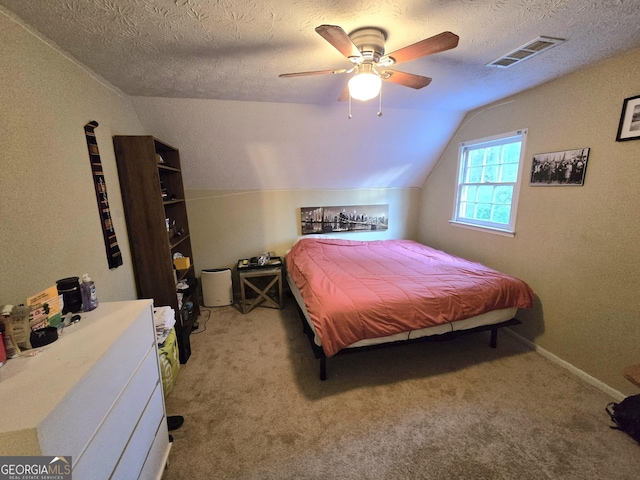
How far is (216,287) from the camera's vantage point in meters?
3.36

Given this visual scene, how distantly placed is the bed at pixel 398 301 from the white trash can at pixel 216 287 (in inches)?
43.5

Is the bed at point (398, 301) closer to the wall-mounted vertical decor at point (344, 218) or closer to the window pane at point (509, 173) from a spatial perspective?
the window pane at point (509, 173)

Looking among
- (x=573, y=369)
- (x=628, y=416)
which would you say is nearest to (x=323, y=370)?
(x=628, y=416)

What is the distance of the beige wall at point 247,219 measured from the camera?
11.4ft

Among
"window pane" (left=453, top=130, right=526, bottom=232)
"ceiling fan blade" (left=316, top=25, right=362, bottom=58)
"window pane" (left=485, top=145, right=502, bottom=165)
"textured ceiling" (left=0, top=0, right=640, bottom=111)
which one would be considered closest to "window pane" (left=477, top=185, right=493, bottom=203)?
"window pane" (left=453, top=130, right=526, bottom=232)

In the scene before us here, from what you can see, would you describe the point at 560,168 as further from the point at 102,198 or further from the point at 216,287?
the point at 216,287

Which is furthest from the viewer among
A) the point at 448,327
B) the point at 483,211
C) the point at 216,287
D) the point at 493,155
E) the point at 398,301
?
the point at 216,287

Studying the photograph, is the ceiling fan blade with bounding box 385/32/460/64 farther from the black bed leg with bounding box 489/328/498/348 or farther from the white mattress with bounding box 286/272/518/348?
the black bed leg with bounding box 489/328/498/348

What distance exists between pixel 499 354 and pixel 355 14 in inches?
110

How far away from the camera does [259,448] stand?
5.08 ft

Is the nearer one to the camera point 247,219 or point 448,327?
point 448,327

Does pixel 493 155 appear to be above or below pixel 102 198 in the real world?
above

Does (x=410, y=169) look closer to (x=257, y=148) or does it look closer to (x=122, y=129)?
(x=257, y=148)

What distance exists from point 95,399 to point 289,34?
6.20 ft
